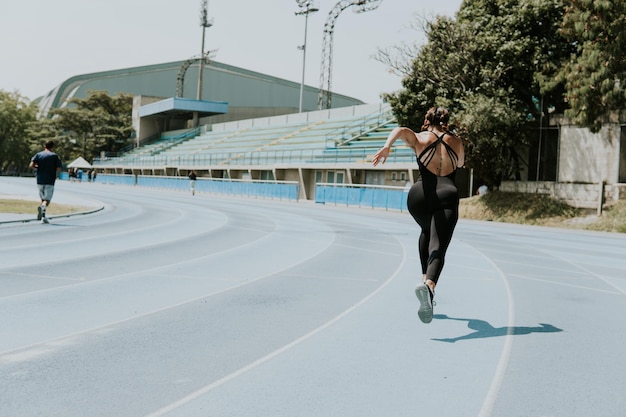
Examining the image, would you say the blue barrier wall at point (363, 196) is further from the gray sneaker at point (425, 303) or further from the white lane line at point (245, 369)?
the gray sneaker at point (425, 303)

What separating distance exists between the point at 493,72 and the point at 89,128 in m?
80.5

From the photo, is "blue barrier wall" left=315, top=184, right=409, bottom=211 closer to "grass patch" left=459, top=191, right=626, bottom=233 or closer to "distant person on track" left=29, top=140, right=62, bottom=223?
"grass patch" left=459, top=191, right=626, bottom=233

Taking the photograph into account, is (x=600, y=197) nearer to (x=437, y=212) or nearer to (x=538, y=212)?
(x=538, y=212)

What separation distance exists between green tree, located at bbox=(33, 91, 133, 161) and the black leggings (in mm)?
94892

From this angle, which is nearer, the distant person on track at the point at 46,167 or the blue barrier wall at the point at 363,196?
the distant person on track at the point at 46,167

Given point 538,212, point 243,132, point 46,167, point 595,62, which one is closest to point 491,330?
point 46,167

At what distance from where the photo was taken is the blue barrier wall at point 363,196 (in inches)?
1304

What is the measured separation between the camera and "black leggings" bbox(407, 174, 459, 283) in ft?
18.5

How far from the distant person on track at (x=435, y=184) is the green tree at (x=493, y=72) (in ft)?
76.5

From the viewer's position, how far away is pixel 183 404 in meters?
3.65

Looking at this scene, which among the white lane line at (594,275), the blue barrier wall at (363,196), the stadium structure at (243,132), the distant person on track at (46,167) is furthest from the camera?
the stadium structure at (243,132)

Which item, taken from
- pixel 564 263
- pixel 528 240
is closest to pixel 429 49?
pixel 528 240

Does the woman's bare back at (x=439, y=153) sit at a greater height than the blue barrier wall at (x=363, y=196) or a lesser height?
greater

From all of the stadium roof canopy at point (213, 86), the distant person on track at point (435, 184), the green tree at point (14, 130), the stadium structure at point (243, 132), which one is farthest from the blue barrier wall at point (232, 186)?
the green tree at point (14, 130)
